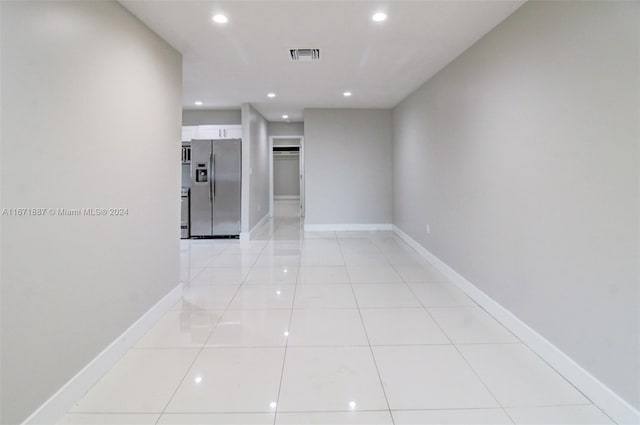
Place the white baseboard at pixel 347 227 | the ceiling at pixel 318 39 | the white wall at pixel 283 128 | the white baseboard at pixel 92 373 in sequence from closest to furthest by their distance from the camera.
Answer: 1. the white baseboard at pixel 92 373
2. the ceiling at pixel 318 39
3. the white baseboard at pixel 347 227
4. the white wall at pixel 283 128

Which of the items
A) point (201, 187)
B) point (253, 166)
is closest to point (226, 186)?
point (201, 187)

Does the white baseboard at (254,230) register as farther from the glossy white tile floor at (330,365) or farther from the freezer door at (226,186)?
the glossy white tile floor at (330,365)

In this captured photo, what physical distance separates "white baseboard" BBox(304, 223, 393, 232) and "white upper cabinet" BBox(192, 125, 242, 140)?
7.69 feet

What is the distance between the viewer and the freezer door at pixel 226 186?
21.2ft

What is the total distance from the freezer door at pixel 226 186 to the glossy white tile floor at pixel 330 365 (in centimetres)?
283

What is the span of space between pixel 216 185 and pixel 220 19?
405 cm

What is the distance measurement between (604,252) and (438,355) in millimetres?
1142

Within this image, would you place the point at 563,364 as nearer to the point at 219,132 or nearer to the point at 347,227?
the point at 347,227

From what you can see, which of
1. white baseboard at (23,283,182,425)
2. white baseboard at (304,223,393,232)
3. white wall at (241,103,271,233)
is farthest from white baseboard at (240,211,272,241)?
white baseboard at (23,283,182,425)

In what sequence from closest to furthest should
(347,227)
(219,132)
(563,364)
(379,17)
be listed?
(563,364)
(379,17)
(219,132)
(347,227)

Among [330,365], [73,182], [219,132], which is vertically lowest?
[330,365]

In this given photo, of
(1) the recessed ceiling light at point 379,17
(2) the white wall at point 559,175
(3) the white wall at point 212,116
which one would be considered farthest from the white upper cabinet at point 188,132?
(2) the white wall at point 559,175

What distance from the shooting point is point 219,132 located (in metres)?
6.66

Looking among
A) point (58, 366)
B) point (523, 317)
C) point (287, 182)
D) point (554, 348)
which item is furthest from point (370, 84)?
point (287, 182)
